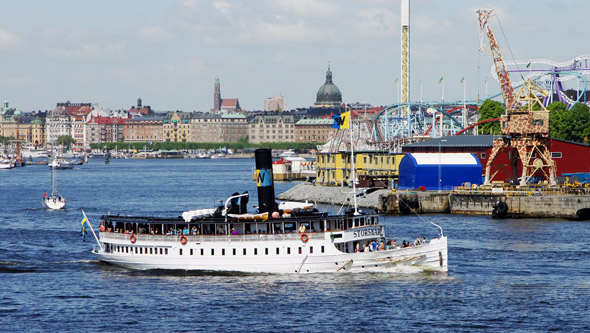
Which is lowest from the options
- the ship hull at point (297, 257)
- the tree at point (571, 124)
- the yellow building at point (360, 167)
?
the ship hull at point (297, 257)

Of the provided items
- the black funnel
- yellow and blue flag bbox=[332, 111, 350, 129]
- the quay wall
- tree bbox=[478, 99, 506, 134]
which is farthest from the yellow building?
the black funnel

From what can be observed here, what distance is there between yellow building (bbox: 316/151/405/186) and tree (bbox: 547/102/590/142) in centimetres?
3083

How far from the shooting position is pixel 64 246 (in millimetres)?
65750

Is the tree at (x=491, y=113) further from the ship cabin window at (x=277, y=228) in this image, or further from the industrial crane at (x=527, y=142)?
the ship cabin window at (x=277, y=228)

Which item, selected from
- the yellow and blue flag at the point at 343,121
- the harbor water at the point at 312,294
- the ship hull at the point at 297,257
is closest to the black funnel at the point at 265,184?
the ship hull at the point at 297,257

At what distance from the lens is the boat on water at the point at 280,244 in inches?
2003

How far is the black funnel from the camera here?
53.2m

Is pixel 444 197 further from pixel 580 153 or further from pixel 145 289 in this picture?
pixel 145 289

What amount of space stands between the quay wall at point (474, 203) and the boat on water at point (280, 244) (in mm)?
32035

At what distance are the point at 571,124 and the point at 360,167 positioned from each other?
36572mm

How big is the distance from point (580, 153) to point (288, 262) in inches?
2211

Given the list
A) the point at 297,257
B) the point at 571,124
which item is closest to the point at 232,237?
the point at 297,257

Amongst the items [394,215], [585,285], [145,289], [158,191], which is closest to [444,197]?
[394,215]

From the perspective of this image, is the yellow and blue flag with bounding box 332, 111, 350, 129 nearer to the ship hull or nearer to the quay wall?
the ship hull
